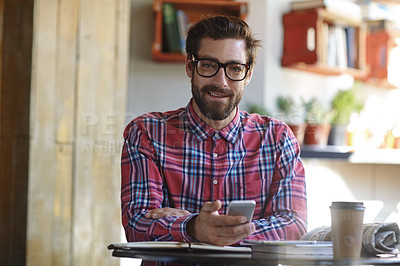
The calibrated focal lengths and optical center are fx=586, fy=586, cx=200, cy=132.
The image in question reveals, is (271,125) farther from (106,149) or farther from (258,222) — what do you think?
(106,149)

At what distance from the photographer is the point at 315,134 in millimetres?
3693

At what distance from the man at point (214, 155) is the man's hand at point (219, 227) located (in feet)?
0.84

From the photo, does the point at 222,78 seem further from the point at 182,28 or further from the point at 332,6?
the point at 332,6

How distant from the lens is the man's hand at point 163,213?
4.96 ft

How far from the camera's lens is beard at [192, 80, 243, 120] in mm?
1691

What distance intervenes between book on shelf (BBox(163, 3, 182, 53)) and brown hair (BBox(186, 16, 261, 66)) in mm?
1572

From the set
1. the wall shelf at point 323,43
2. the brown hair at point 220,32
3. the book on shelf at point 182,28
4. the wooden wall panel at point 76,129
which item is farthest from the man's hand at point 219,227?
the wall shelf at point 323,43

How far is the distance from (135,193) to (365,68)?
3097 mm

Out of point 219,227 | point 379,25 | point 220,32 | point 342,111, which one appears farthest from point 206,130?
point 379,25

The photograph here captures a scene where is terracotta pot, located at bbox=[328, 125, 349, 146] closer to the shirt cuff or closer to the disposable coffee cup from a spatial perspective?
the shirt cuff

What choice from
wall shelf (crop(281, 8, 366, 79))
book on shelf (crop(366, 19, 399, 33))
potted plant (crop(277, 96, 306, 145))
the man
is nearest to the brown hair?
the man

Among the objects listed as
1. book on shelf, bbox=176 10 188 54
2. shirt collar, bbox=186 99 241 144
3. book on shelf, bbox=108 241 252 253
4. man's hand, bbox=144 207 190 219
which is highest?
book on shelf, bbox=176 10 188 54

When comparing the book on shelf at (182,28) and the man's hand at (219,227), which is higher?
the book on shelf at (182,28)

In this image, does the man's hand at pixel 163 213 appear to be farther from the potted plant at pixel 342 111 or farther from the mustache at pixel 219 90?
the potted plant at pixel 342 111
